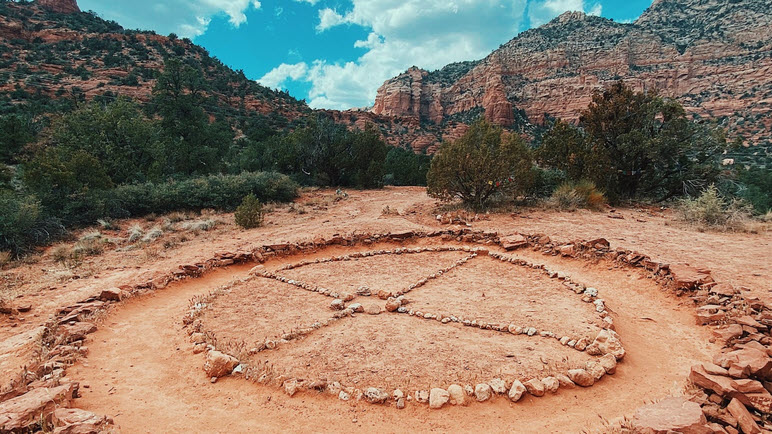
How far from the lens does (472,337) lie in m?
5.50

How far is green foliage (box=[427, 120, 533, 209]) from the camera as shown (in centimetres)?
1448

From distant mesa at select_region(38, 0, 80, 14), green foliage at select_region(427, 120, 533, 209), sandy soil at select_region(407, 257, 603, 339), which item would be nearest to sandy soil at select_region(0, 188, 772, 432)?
sandy soil at select_region(407, 257, 603, 339)

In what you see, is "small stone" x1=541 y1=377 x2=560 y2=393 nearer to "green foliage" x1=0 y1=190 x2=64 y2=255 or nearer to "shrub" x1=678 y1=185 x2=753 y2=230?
"shrub" x1=678 y1=185 x2=753 y2=230

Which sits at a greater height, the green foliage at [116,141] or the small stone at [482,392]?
the green foliage at [116,141]

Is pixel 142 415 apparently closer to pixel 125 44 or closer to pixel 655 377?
pixel 655 377

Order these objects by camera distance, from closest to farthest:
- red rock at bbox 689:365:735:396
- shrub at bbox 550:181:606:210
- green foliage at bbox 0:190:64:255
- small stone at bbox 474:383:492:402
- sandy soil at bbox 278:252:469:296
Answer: red rock at bbox 689:365:735:396
small stone at bbox 474:383:492:402
sandy soil at bbox 278:252:469:296
green foliage at bbox 0:190:64:255
shrub at bbox 550:181:606:210

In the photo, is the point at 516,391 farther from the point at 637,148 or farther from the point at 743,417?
the point at 637,148

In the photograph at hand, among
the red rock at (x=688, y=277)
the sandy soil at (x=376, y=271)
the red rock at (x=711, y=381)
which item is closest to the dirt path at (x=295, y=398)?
the red rock at (x=711, y=381)

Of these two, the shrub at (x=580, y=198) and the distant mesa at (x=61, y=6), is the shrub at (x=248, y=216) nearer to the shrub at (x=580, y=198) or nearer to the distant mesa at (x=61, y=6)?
the shrub at (x=580, y=198)

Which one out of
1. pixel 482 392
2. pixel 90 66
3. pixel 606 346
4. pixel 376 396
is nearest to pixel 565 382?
pixel 482 392

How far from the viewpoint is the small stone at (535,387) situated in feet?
13.3

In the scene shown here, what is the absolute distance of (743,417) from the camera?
320 cm

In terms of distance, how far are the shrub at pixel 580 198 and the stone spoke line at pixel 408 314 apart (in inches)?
287

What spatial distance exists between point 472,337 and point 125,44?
5637 cm
